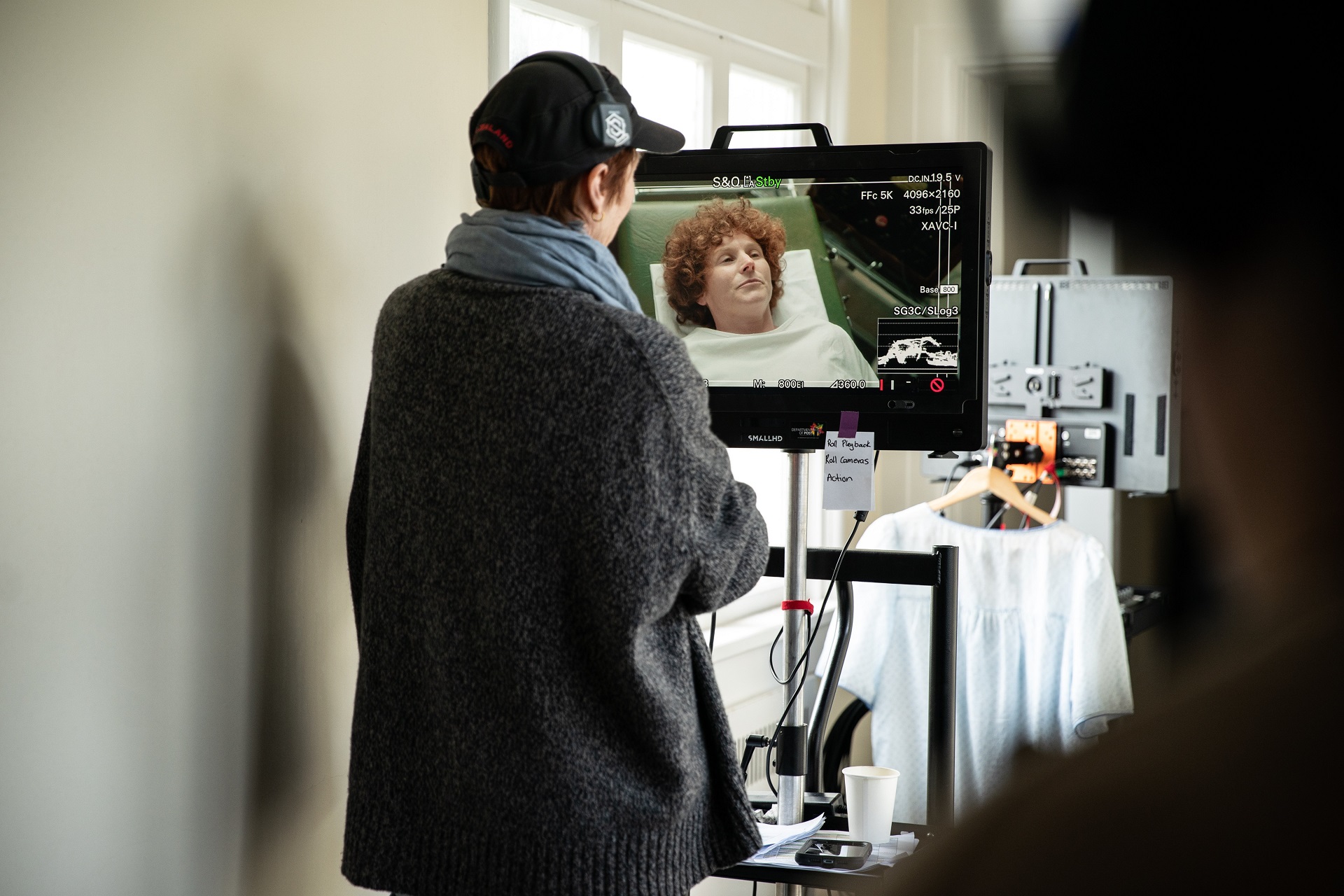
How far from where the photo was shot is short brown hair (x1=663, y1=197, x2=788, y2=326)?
5.12ft

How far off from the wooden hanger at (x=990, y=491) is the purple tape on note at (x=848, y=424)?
991mm

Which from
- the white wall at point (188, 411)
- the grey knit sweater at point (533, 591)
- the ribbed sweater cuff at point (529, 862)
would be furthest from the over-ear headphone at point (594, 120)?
the ribbed sweater cuff at point (529, 862)

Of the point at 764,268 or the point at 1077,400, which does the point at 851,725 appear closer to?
the point at 1077,400

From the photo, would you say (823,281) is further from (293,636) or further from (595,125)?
(293,636)

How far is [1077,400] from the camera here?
8.43 ft

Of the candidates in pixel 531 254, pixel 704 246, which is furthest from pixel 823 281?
pixel 531 254

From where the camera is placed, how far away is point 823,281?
1542 mm

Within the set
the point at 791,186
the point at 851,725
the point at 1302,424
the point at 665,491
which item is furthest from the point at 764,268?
the point at 1302,424

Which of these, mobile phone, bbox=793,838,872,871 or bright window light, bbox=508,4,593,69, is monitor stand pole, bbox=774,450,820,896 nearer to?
mobile phone, bbox=793,838,872,871

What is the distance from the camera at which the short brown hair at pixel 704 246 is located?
156 cm

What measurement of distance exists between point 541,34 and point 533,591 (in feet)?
4.60

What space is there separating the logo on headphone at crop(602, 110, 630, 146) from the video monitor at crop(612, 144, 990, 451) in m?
0.42

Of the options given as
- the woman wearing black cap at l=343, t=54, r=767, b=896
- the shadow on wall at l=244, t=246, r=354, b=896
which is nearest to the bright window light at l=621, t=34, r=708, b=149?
the shadow on wall at l=244, t=246, r=354, b=896

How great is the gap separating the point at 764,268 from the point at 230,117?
0.69 meters
